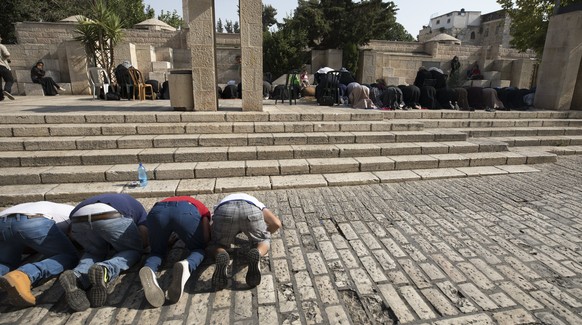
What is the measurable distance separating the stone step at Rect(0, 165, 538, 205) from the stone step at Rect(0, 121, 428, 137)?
1.58 metres

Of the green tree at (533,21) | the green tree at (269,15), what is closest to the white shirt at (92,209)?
the green tree at (533,21)

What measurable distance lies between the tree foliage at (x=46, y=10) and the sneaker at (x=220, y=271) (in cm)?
2143

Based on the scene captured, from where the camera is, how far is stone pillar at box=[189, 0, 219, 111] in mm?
6734

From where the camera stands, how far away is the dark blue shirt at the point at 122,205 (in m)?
2.69

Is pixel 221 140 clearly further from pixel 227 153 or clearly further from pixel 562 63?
pixel 562 63

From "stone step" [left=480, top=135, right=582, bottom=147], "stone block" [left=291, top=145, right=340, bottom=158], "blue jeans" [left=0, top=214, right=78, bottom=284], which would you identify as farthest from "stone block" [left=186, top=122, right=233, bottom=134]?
"stone step" [left=480, top=135, right=582, bottom=147]

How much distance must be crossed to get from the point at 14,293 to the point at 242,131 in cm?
472

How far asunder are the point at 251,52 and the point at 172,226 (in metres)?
5.36

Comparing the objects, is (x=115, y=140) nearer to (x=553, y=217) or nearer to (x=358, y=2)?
(x=553, y=217)

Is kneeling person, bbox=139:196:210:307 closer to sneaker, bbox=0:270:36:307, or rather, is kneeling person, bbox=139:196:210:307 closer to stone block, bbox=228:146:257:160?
sneaker, bbox=0:270:36:307

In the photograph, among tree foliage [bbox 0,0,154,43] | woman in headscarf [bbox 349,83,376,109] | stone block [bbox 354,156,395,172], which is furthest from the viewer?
tree foliage [bbox 0,0,154,43]

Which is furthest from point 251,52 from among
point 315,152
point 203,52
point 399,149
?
point 399,149

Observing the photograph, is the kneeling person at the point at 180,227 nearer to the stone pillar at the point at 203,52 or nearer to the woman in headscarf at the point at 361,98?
the stone pillar at the point at 203,52

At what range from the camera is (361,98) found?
9.32 meters
